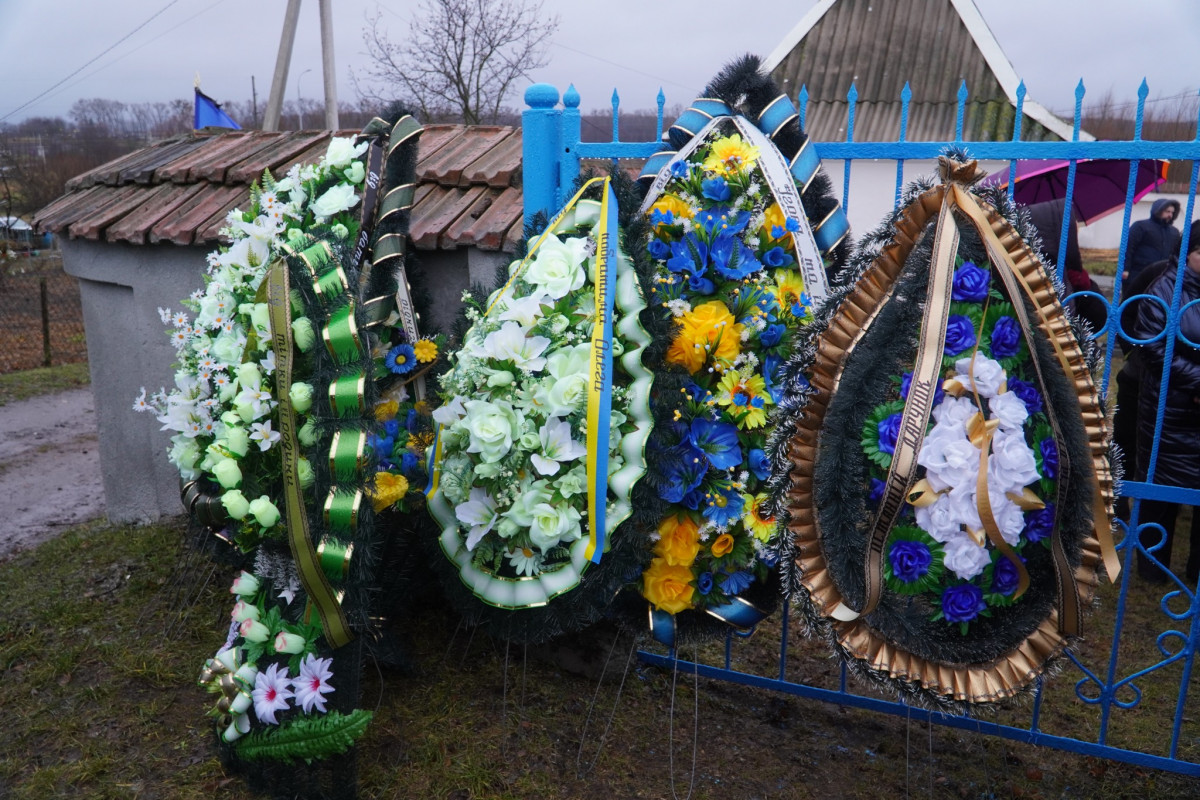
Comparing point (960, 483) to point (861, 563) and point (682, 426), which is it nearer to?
point (861, 563)

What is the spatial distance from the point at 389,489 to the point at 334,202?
0.96 metres

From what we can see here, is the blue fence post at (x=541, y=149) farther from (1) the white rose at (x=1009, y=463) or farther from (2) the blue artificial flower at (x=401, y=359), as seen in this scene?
(1) the white rose at (x=1009, y=463)

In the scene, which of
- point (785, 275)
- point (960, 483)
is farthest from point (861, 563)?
point (785, 275)

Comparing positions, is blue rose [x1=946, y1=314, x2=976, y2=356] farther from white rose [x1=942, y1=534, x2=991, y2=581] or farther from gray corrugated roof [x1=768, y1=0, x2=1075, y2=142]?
gray corrugated roof [x1=768, y1=0, x2=1075, y2=142]

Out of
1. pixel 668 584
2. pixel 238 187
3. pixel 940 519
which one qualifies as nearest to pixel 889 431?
pixel 940 519

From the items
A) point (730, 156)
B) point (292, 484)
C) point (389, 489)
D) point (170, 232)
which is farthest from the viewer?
point (170, 232)

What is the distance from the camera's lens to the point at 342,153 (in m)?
2.93

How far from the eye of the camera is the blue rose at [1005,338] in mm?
2055

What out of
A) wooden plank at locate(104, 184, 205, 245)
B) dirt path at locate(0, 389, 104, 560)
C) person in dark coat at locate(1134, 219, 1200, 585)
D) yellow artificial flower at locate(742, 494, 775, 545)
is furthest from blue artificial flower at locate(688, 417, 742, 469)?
dirt path at locate(0, 389, 104, 560)

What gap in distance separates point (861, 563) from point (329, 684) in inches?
57.2

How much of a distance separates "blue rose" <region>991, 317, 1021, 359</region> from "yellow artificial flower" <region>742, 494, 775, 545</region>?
0.73 metres

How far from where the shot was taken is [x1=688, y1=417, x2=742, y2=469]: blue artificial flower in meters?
2.45

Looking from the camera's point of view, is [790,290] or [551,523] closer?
[551,523]

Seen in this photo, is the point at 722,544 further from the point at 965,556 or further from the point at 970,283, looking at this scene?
the point at 970,283
